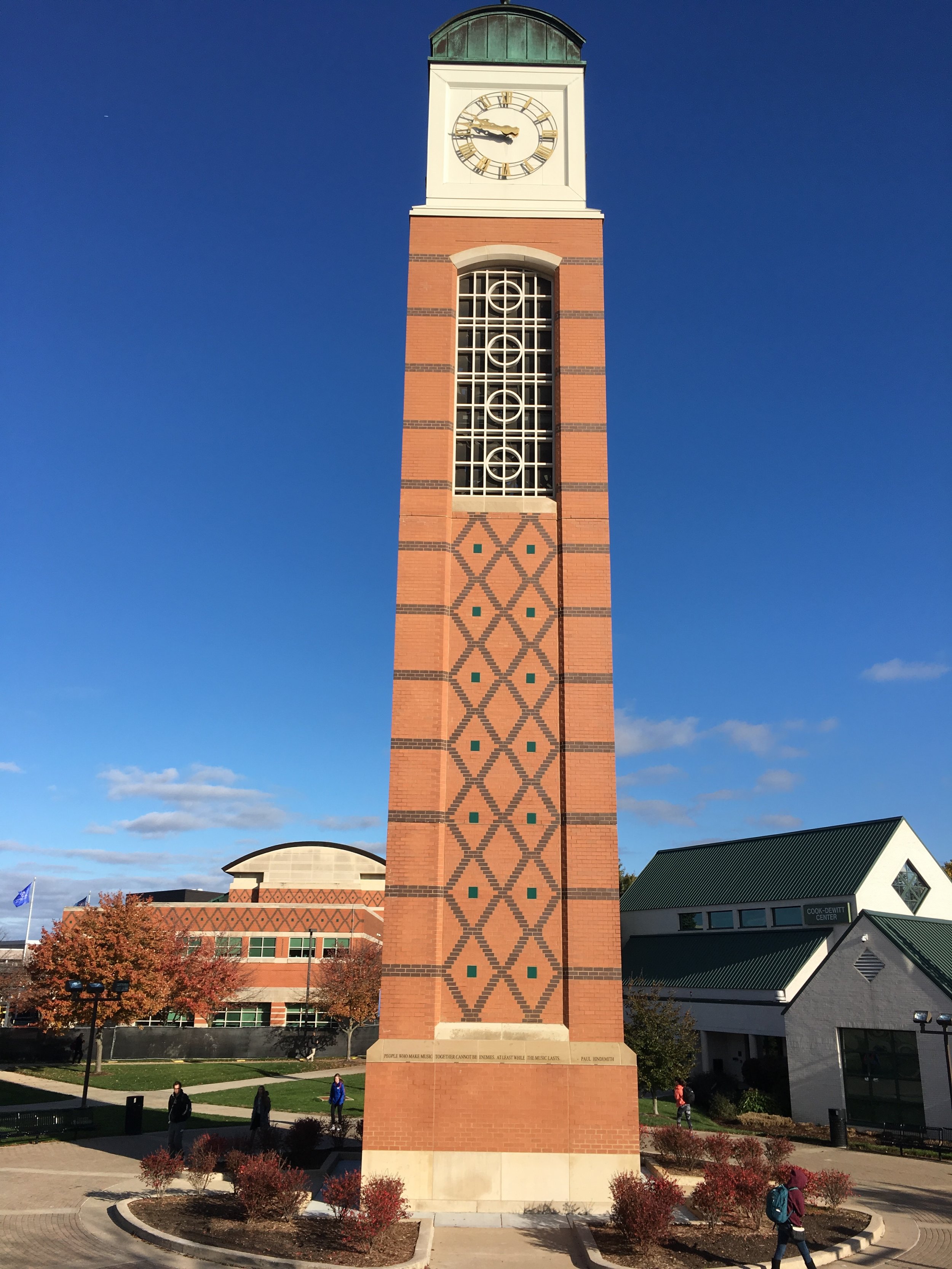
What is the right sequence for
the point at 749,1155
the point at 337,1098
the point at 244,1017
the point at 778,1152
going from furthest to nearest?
the point at 244,1017 → the point at 337,1098 → the point at 778,1152 → the point at 749,1155

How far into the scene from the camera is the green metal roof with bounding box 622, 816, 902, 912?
3900 cm

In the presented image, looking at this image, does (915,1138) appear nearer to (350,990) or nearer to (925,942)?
(925,942)

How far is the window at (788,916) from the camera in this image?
3984 centimetres

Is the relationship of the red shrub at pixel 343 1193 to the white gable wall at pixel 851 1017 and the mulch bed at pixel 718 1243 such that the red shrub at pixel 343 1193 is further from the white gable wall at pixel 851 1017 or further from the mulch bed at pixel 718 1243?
the white gable wall at pixel 851 1017

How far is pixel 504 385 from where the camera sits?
23500mm

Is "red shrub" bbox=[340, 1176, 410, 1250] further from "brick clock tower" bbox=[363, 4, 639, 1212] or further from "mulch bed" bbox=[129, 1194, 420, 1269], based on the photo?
"brick clock tower" bbox=[363, 4, 639, 1212]

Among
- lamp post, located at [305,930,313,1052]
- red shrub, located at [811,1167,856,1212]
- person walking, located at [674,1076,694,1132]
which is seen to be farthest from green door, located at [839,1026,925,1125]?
lamp post, located at [305,930,313,1052]

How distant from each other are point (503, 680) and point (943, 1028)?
1739 centimetres

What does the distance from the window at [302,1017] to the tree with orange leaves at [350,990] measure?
149cm

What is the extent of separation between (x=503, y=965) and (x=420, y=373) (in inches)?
545

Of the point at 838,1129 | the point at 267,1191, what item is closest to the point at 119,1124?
the point at 267,1191

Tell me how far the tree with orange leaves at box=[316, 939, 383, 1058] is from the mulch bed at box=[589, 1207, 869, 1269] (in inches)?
1275

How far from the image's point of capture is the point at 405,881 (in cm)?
1956

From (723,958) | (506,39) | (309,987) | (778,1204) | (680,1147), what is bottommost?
(680,1147)
